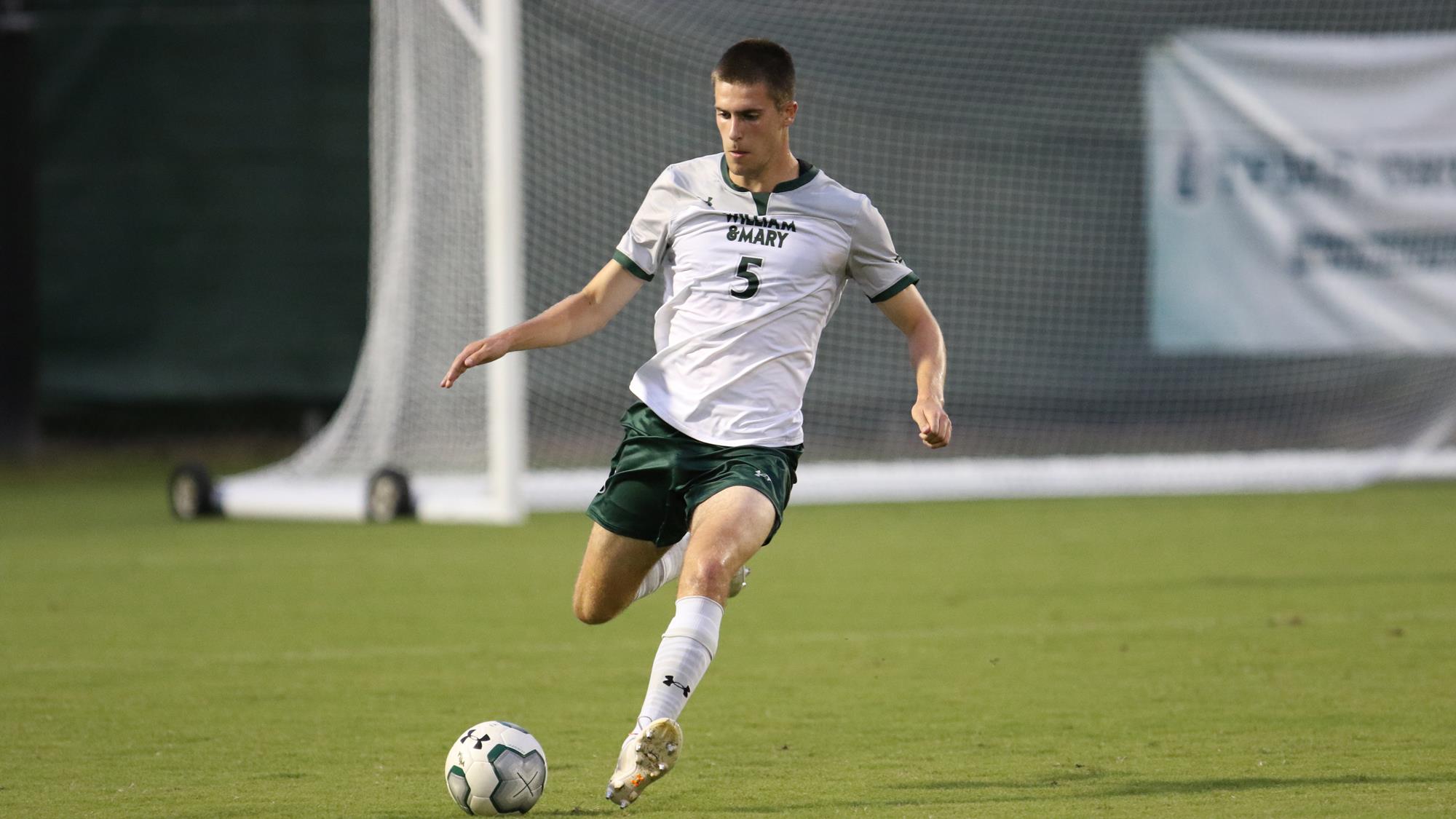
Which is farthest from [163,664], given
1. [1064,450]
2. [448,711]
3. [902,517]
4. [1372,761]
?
[1064,450]

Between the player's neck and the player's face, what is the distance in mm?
48

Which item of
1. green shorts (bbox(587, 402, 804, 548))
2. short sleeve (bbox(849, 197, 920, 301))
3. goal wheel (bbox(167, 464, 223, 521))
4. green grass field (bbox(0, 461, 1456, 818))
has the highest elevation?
short sleeve (bbox(849, 197, 920, 301))

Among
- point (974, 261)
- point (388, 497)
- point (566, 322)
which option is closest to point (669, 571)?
point (566, 322)

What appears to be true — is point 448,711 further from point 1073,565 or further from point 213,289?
point 213,289

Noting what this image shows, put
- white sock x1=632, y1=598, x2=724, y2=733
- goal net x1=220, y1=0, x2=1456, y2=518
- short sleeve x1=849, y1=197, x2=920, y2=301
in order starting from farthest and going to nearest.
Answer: goal net x1=220, y1=0, x2=1456, y2=518 → short sleeve x1=849, y1=197, x2=920, y2=301 → white sock x1=632, y1=598, x2=724, y2=733

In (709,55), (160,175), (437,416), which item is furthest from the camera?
(160,175)

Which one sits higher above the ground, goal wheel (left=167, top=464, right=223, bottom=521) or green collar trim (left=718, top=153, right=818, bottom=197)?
green collar trim (left=718, top=153, right=818, bottom=197)

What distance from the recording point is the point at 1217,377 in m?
15.2

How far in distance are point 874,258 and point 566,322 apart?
2.74 ft

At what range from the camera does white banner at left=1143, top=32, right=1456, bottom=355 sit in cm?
1411

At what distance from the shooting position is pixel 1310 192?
14117 mm

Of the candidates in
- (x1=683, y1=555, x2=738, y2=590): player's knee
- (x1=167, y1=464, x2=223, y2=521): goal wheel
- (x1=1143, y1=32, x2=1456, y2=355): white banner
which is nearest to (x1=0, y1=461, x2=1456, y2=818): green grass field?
(x1=683, y1=555, x2=738, y2=590): player's knee

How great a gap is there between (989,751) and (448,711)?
174 cm

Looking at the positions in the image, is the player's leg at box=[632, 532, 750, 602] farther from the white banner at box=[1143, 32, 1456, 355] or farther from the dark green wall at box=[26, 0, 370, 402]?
the dark green wall at box=[26, 0, 370, 402]
